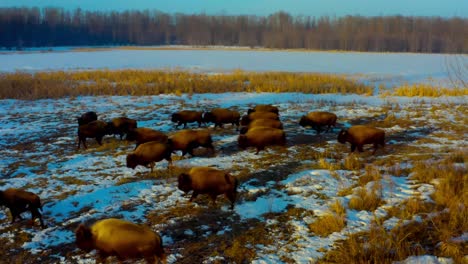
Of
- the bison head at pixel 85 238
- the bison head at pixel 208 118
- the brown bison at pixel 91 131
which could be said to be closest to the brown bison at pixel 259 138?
the bison head at pixel 208 118

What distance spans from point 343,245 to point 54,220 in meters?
4.87

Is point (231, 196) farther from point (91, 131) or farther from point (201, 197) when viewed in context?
point (91, 131)

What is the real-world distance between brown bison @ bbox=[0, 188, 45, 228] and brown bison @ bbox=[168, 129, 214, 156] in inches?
148

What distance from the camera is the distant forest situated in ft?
297

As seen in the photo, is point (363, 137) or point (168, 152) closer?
point (168, 152)

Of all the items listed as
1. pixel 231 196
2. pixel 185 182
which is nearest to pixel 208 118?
pixel 185 182

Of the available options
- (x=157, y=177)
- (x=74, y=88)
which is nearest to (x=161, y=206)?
(x=157, y=177)

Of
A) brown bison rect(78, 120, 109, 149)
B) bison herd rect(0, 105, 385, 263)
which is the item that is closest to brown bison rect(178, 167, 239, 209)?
bison herd rect(0, 105, 385, 263)

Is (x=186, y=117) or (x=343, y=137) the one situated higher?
(x=186, y=117)

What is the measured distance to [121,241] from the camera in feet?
15.9

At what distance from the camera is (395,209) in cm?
638

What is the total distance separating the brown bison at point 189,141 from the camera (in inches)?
387

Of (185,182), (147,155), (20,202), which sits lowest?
(20,202)

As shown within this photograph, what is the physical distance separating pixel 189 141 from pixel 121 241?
525 cm
